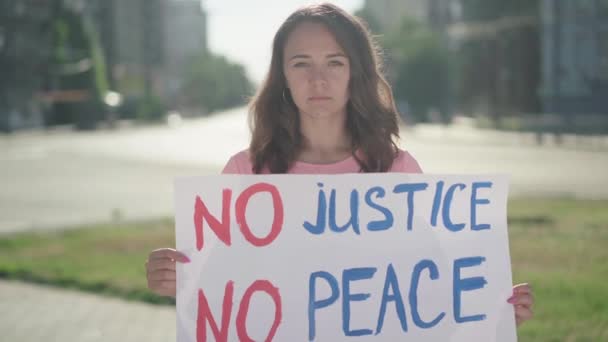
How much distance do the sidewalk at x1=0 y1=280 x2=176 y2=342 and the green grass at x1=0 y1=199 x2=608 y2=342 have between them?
9.6 inches

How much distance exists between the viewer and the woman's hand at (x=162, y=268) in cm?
257

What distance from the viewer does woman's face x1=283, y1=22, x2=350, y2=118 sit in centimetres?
254

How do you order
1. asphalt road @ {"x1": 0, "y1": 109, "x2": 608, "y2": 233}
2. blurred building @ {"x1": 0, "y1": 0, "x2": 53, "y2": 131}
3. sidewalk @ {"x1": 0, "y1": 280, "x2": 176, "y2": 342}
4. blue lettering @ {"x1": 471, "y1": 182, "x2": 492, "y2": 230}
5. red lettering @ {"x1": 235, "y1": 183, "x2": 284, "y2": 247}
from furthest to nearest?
blurred building @ {"x1": 0, "y1": 0, "x2": 53, "y2": 131} → asphalt road @ {"x1": 0, "y1": 109, "x2": 608, "y2": 233} → sidewalk @ {"x1": 0, "y1": 280, "x2": 176, "y2": 342} → blue lettering @ {"x1": 471, "y1": 182, "x2": 492, "y2": 230} → red lettering @ {"x1": 235, "y1": 183, "x2": 284, "y2": 247}

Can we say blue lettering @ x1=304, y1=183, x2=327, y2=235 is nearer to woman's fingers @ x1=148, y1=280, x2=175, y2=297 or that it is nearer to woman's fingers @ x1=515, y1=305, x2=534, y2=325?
woman's fingers @ x1=148, y1=280, x2=175, y2=297

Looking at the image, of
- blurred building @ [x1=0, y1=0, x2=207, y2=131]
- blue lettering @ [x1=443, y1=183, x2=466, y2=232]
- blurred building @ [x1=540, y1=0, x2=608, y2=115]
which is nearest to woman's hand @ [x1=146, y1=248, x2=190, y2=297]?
blue lettering @ [x1=443, y1=183, x2=466, y2=232]

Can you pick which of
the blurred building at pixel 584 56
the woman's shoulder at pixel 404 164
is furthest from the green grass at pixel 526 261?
the blurred building at pixel 584 56

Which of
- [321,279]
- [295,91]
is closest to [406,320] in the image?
[321,279]

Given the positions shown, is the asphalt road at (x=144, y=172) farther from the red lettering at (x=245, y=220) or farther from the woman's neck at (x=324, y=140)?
the red lettering at (x=245, y=220)

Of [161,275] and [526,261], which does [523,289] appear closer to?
[161,275]

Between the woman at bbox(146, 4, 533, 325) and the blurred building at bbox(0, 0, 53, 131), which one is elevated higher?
the blurred building at bbox(0, 0, 53, 131)

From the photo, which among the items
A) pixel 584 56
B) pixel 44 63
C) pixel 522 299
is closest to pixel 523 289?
pixel 522 299

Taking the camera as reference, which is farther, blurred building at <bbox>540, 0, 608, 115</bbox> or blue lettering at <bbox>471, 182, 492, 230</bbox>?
blurred building at <bbox>540, 0, 608, 115</bbox>

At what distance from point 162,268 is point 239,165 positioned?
1.45 ft

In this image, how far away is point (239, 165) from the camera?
2.77 metres
